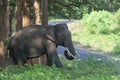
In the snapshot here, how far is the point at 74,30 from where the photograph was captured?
3716cm

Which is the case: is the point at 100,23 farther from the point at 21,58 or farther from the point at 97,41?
the point at 21,58

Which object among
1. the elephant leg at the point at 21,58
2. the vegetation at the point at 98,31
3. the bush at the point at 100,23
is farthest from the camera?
the bush at the point at 100,23

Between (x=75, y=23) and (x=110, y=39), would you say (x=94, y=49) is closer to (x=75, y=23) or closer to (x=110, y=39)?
(x=110, y=39)

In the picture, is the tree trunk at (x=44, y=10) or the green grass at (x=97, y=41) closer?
the tree trunk at (x=44, y=10)

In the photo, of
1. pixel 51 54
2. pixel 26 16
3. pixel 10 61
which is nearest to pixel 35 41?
pixel 51 54

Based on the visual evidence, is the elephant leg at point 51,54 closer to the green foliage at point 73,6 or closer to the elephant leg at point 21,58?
the elephant leg at point 21,58

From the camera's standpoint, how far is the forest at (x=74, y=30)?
10367 millimetres

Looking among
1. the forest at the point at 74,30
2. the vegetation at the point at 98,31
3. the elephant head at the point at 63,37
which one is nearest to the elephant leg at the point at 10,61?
the forest at the point at 74,30

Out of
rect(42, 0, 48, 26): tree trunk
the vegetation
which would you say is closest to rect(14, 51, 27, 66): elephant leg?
rect(42, 0, 48, 26): tree trunk

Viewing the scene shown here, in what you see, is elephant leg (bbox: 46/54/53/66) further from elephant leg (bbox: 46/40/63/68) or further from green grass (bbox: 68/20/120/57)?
green grass (bbox: 68/20/120/57)

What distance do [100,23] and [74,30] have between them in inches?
87.7

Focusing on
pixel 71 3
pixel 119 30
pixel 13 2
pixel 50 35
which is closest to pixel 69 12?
pixel 71 3

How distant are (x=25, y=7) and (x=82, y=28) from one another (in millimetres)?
22489

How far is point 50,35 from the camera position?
1373 cm
